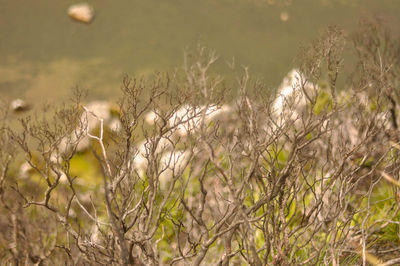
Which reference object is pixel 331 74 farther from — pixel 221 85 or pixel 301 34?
pixel 301 34

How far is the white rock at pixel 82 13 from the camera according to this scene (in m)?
9.90

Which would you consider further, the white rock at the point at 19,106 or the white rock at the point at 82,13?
the white rock at the point at 82,13

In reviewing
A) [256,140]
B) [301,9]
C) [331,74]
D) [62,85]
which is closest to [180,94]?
[256,140]

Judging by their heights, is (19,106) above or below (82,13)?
below

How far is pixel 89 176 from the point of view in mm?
8094

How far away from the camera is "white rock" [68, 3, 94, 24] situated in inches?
390

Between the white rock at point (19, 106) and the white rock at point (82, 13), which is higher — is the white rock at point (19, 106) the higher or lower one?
the lower one

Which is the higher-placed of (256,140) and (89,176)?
(89,176)

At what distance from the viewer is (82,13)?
9.91 metres

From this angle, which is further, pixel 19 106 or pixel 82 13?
pixel 82 13

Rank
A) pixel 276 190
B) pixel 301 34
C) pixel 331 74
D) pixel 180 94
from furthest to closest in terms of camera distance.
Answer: pixel 301 34 < pixel 331 74 < pixel 180 94 < pixel 276 190

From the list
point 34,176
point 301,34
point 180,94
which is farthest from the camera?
point 301,34

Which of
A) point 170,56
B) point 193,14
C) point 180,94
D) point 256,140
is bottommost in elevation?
point 256,140

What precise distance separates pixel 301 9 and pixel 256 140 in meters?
8.70
